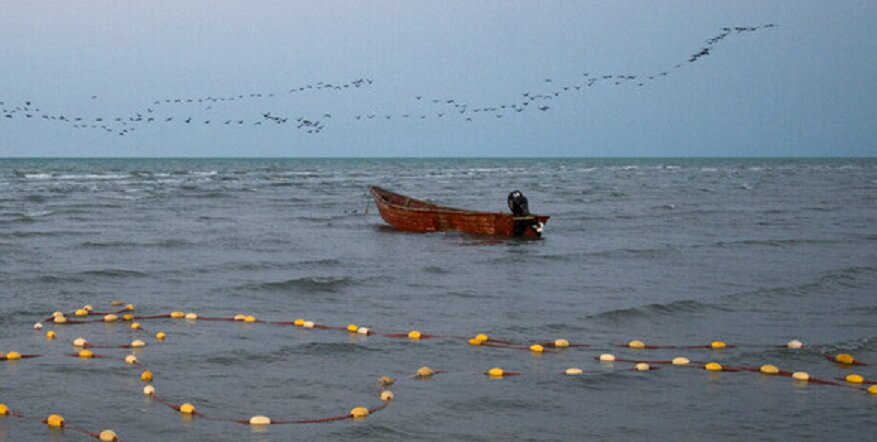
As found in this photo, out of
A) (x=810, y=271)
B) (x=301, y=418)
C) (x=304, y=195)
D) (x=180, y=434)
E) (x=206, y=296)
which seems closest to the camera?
(x=180, y=434)

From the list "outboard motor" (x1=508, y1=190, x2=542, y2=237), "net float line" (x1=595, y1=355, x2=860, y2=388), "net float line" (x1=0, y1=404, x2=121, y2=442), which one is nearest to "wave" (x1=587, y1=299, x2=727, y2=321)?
"net float line" (x1=595, y1=355, x2=860, y2=388)

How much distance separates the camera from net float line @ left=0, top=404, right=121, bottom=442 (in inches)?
282

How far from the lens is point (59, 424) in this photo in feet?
24.7

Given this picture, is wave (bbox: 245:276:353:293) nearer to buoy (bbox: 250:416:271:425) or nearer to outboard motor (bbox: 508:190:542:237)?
buoy (bbox: 250:416:271:425)

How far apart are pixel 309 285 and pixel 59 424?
8086 millimetres

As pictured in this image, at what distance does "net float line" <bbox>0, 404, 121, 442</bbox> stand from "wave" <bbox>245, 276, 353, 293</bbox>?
23.9 ft

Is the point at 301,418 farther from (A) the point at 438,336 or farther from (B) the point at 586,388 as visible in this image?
(A) the point at 438,336

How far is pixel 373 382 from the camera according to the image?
9180 mm

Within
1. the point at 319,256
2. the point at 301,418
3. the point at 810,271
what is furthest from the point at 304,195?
the point at 301,418

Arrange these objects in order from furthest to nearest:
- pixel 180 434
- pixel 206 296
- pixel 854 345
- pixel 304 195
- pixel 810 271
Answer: pixel 304 195 → pixel 810 271 → pixel 206 296 → pixel 854 345 → pixel 180 434

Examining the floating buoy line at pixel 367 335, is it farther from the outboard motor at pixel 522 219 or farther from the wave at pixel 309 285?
the outboard motor at pixel 522 219

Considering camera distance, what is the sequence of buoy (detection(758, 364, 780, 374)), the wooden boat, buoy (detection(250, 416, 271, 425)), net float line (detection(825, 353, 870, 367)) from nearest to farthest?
1. buoy (detection(250, 416, 271, 425))
2. buoy (detection(758, 364, 780, 374))
3. net float line (detection(825, 353, 870, 367))
4. the wooden boat

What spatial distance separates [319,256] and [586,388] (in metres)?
11.8

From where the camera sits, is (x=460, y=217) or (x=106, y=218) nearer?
(x=460, y=217)
